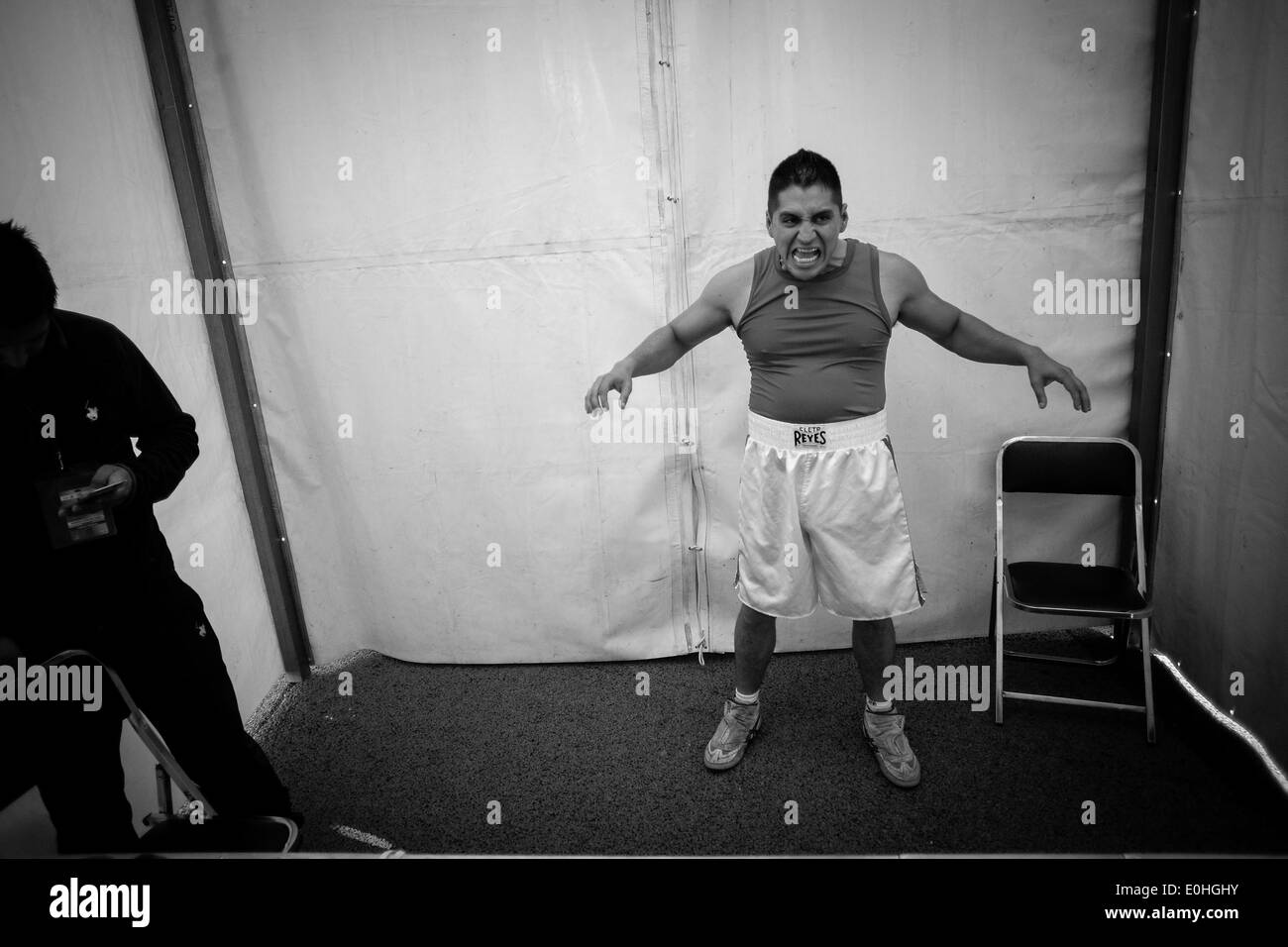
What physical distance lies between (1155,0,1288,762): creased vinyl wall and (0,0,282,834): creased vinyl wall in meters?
3.26

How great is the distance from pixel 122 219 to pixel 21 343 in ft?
3.12

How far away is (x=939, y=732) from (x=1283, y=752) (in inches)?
34.8

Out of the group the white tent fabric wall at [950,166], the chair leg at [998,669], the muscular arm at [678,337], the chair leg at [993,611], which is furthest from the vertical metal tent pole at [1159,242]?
the muscular arm at [678,337]

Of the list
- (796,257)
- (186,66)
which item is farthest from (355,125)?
(796,257)

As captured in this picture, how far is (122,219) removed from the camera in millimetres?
2098

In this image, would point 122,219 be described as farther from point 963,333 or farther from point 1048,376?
point 1048,376

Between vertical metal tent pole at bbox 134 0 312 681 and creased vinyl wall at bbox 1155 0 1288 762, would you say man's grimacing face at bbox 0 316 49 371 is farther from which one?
creased vinyl wall at bbox 1155 0 1288 762

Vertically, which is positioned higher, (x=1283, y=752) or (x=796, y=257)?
(x=796, y=257)

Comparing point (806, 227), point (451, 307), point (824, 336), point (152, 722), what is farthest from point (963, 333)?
point (152, 722)

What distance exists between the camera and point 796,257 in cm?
187

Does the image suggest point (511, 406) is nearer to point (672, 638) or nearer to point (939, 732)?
point (672, 638)

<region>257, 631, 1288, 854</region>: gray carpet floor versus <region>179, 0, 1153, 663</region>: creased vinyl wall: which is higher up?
<region>179, 0, 1153, 663</region>: creased vinyl wall

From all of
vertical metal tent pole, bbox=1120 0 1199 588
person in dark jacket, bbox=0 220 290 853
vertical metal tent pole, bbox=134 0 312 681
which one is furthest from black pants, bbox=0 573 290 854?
vertical metal tent pole, bbox=1120 0 1199 588

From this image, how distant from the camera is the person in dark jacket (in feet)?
4.38
